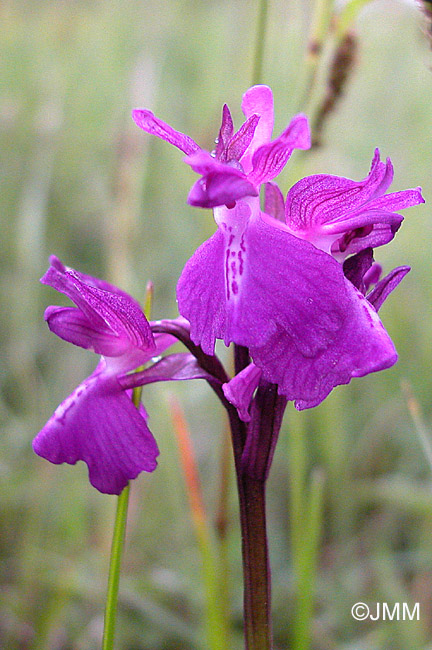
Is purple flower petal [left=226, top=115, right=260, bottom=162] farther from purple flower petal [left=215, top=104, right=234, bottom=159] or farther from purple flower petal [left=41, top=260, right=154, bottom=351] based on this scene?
purple flower petal [left=41, top=260, right=154, bottom=351]

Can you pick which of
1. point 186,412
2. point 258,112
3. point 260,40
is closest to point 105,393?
point 258,112

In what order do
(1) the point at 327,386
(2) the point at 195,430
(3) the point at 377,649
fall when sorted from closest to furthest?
(1) the point at 327,386 → (3) the point at 377,649 → (2) the point at 195,430

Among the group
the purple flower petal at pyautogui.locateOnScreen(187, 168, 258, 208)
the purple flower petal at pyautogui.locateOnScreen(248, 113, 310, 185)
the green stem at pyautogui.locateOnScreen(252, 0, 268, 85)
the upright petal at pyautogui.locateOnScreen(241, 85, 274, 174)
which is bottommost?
the purple flower petal at pyautogui.locateOnScreen(187, 168, 258, 208)

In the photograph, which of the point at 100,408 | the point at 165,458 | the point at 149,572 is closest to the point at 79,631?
the point at 149,572

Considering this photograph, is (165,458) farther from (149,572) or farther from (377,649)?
(377,649)

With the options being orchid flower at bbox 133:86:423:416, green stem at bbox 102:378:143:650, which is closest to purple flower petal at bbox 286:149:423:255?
orchid flower at bbox 133:86:423:416
